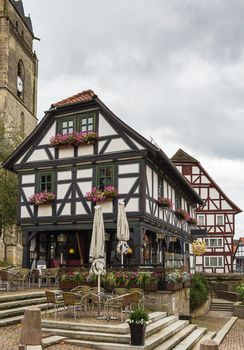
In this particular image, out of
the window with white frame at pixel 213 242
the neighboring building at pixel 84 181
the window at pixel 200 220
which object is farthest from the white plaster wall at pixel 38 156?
the window with white frame at pixel 213 242

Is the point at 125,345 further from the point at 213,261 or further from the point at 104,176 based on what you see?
the point at 213,261

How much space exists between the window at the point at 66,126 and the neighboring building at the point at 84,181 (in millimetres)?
46

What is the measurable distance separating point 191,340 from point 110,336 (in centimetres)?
314

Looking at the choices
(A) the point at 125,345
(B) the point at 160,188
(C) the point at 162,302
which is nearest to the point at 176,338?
(A) the point at 125,345

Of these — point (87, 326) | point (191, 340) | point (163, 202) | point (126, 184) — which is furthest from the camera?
point (163, 202)

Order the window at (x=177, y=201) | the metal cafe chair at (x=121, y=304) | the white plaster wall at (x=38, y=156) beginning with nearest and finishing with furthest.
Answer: the metal cafe chair at (x=121, y=304) → the white plaster wall at (x=38, y=156) → the window at (x=177, y=201)

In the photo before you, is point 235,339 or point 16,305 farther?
point 235,339

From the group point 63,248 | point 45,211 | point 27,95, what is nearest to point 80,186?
point 45,211

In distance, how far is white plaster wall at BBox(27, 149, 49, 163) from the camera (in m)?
23.1

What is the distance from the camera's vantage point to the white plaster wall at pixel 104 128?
21609 mm

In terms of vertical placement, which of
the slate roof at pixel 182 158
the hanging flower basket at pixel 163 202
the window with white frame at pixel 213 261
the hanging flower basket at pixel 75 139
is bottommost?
the window with white frame at pixel 213 261

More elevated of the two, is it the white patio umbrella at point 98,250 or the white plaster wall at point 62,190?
the white plaster wall at point 62,190

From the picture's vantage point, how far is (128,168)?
68.3 ft

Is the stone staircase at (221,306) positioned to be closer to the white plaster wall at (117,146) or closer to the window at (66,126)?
the white plaster wall at (117,146)
